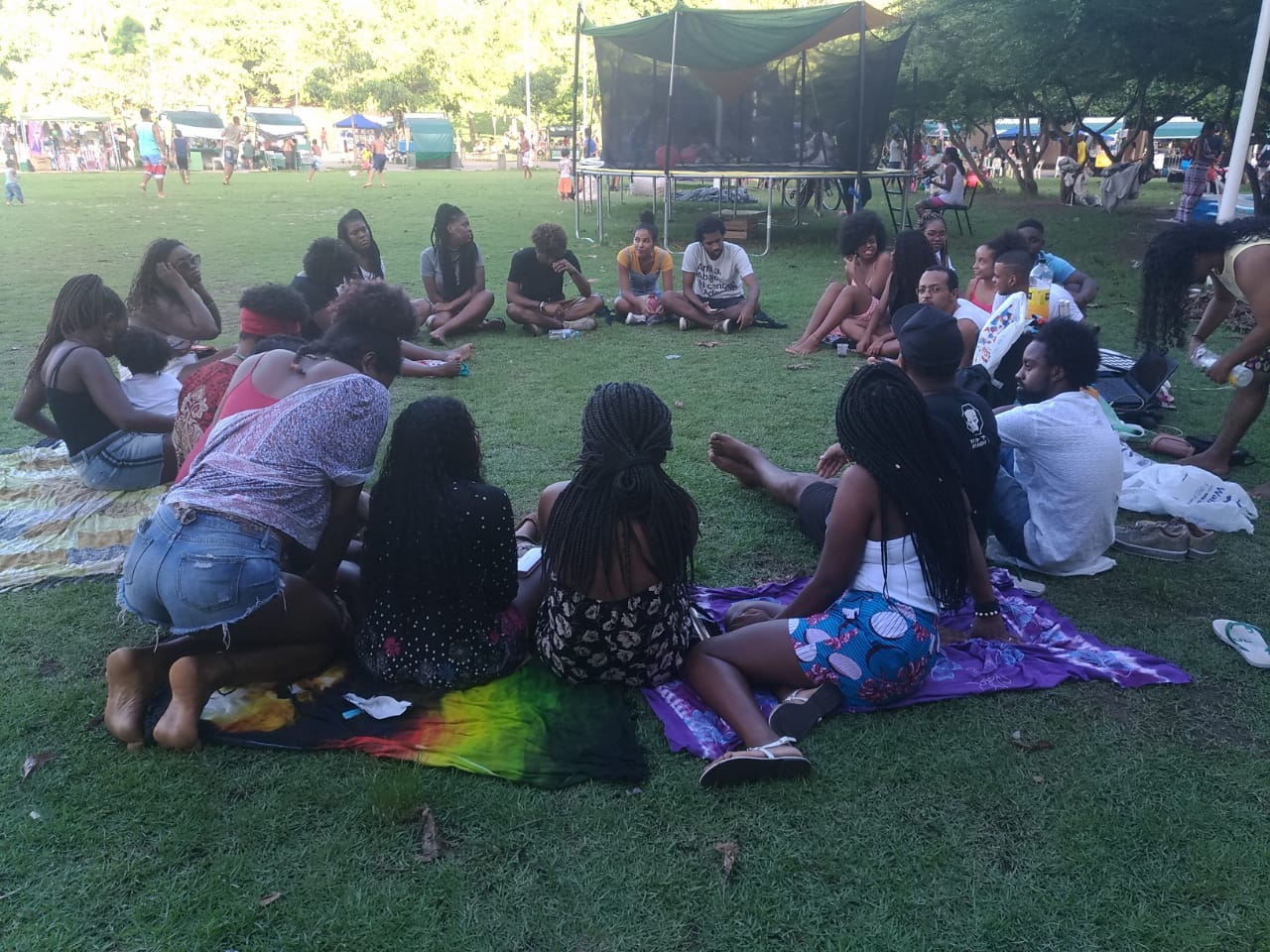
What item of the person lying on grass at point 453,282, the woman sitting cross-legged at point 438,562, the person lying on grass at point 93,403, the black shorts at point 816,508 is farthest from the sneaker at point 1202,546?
the person lying on grass at point 453,282

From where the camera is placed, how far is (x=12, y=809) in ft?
9.11

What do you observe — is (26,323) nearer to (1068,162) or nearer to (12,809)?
(12,809)

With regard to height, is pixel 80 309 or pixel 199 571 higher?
pixel 80 309

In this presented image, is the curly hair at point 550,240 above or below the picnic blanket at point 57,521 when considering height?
above

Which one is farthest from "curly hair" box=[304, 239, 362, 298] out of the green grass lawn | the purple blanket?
the purple blanket

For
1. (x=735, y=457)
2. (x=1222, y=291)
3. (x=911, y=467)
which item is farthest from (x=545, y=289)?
(x=911, y=467)

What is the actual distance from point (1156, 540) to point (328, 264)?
19.3 ft

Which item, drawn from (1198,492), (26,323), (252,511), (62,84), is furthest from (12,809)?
(62,84)

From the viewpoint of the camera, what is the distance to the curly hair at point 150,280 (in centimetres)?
578

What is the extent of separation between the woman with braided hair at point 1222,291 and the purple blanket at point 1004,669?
2189 millimetres

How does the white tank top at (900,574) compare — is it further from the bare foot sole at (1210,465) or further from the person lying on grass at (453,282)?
the person lying on grass at (453,282)

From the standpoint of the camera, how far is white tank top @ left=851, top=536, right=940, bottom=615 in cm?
304

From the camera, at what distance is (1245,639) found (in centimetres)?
363

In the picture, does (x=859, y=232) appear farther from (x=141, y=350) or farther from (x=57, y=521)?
(x=57, y=521)
